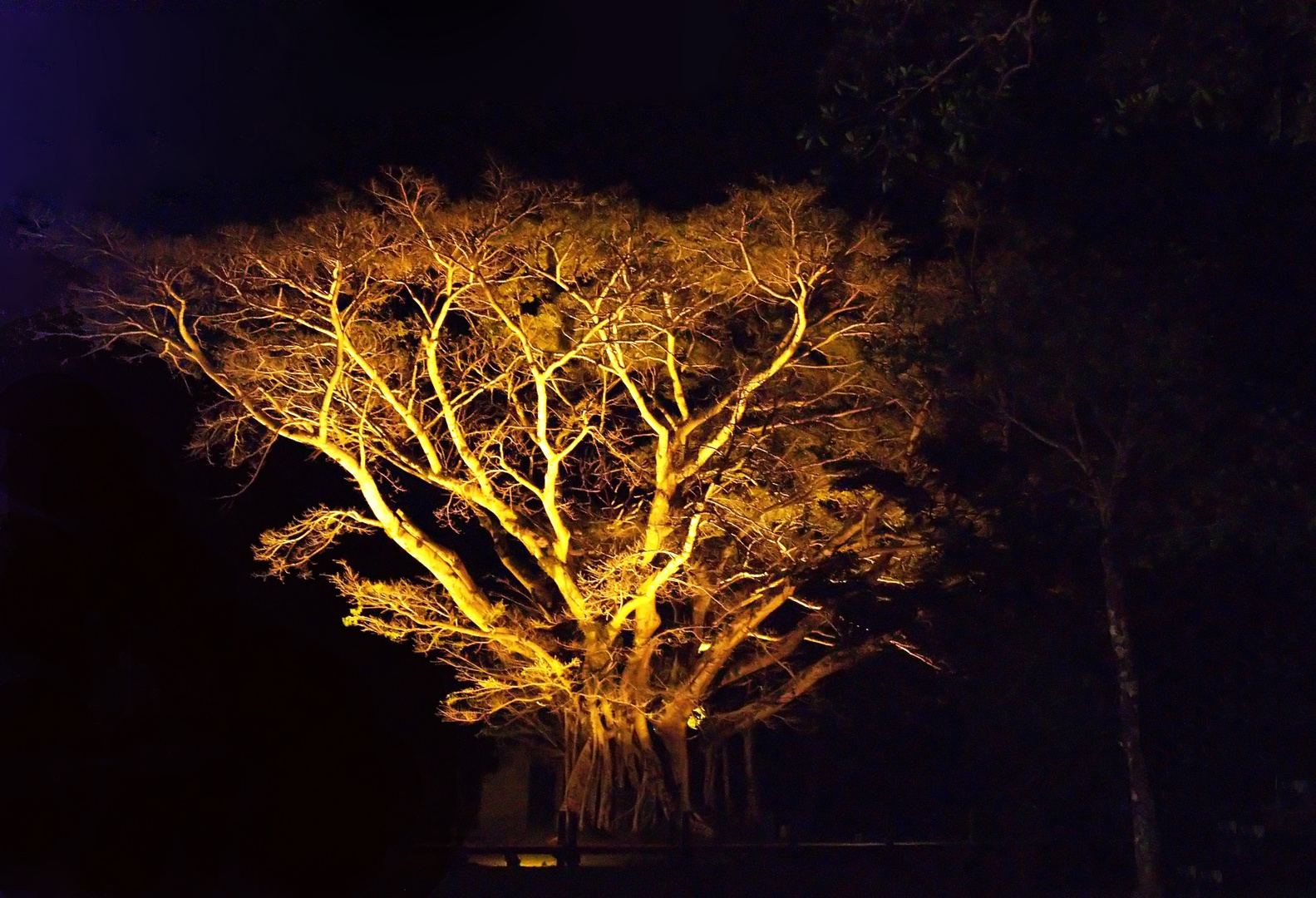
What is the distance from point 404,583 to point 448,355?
3.49 m

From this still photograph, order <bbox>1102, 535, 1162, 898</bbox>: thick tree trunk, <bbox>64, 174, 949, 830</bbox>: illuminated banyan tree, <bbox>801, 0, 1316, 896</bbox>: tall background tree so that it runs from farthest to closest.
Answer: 1. <bbox>64, 174, 949, 830</bbox>: illuminated banyan tree
2. <bbox>1102, 535, 1162, 898</bbox>: thick tree trunk
3. <bbox>801, 0, 1316, 896</bbox>: tall background tree

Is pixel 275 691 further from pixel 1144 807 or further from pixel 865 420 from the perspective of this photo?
pixel 1144 807

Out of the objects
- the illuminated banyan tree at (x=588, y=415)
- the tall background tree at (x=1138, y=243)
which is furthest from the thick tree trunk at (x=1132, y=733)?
the illuminated banyan tree at (x=588, y=415)

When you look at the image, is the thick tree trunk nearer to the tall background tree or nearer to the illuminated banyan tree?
the tall background tree

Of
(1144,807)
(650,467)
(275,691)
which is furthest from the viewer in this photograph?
(275,691)

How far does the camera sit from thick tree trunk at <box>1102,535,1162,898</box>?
12.3 meters

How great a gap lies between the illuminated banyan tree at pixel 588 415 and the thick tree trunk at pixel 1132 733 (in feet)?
15.9

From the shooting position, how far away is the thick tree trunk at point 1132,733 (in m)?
12.3

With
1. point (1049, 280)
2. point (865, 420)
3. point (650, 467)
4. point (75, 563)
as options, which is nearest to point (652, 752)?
point (650, 467)

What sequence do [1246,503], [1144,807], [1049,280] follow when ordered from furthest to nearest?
[1144,807] → [1049,280] → [1246,503]

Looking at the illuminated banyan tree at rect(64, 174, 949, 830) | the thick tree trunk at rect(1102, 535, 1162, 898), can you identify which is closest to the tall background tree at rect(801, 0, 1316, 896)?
the thick tree trunk at rect(1102, 535, 1162, 898)

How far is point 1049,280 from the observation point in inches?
466

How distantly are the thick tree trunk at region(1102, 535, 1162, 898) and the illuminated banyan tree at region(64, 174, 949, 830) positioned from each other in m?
4.86

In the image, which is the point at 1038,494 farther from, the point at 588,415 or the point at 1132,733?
the point at 588,415
